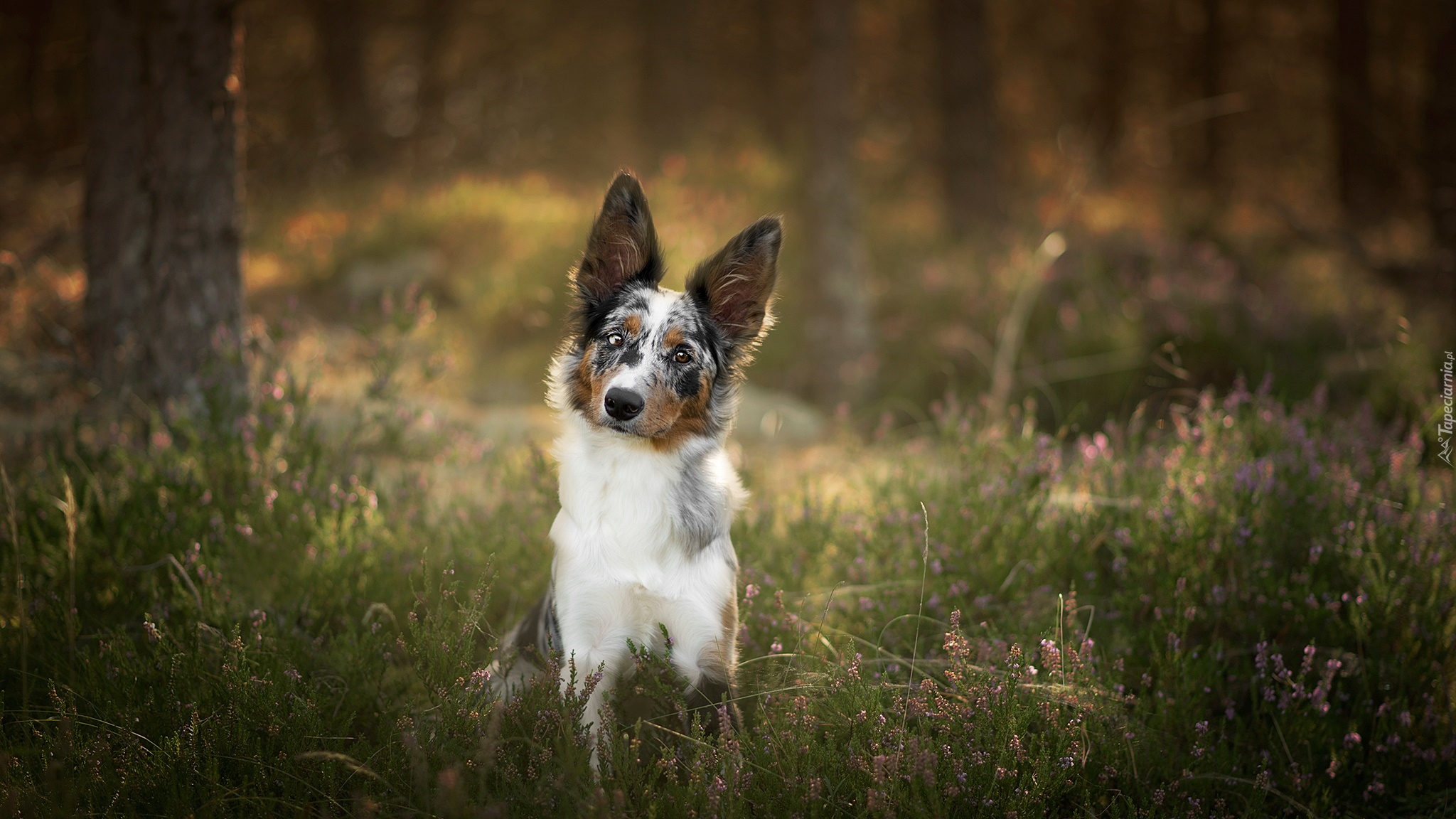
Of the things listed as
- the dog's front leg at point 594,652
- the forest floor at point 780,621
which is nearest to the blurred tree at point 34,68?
the forest floor at point 780,621

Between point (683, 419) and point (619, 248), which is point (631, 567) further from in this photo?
point (619, 248)

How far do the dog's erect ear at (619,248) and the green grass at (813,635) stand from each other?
1.14 metres

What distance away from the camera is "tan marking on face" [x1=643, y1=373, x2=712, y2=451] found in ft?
10.4

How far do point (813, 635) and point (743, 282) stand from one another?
144cm

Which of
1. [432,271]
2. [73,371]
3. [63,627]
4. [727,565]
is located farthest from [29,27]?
[727,565]

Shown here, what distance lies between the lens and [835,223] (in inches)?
377

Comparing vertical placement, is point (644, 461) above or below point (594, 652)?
above

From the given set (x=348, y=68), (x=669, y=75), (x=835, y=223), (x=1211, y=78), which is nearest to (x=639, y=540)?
(x=835, y=223)

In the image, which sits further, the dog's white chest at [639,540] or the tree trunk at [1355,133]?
the tree trunk at [1355,133]

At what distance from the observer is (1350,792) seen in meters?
3.20

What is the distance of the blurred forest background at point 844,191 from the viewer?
753cm

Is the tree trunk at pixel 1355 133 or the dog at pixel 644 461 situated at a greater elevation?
the tree trunk at pixel 1355 133

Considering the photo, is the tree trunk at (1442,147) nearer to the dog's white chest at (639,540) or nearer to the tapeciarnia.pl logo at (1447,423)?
the tapeciarnia.pl logo at (1447,423)

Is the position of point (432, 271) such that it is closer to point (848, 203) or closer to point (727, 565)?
point (848, 203)
